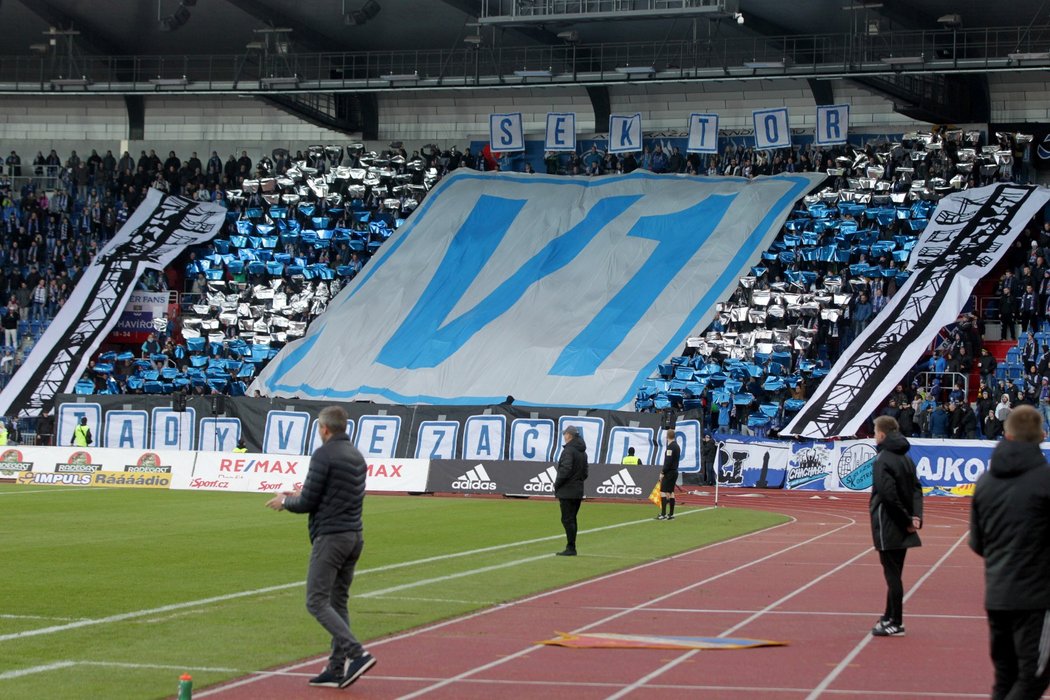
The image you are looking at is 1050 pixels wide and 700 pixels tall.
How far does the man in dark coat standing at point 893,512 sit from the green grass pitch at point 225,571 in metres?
4.28

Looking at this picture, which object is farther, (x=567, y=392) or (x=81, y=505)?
(x=567, y=392)

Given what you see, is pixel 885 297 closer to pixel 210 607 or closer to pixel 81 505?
pixel 81 505

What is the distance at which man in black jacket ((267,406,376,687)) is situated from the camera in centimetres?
1078

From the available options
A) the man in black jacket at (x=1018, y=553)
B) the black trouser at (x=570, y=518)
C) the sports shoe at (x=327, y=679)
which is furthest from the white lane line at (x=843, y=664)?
the black trouser at (x=570, y=518)

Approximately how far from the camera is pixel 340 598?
436 inches

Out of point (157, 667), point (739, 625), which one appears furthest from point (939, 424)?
point (157, 667)

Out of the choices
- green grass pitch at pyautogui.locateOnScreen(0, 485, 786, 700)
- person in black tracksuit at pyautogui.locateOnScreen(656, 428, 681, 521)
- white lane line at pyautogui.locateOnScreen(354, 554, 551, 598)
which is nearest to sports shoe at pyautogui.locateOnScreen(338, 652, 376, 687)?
green grass pitch at pyautogui.locateOnScreen(0, 485, 786, 700)

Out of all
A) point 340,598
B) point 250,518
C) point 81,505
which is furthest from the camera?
point 81,505

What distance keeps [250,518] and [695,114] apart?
3031cm

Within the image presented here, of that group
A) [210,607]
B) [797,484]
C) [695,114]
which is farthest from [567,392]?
[210,607]

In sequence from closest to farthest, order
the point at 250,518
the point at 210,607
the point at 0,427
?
the point at 210,607
the point at 250,518
the point at 0,427

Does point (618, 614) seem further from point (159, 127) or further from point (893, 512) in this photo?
point (159, 127)

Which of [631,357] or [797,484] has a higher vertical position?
[631,357]

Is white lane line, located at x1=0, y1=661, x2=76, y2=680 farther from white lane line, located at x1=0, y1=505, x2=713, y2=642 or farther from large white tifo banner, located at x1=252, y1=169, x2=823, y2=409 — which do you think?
large white tifo banner, located at x1=252, y1=169, x2=823, y2=409
